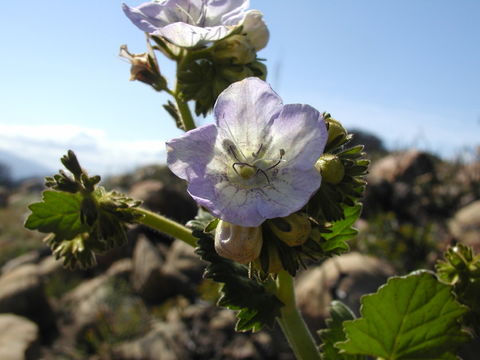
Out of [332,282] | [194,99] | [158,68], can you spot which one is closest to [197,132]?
[194,99]

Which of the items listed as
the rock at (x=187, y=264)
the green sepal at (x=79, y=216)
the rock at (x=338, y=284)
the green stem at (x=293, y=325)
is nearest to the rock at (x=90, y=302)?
the rock at (x=187, y=264)

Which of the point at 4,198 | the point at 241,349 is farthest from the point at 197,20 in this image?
the point at 4,198

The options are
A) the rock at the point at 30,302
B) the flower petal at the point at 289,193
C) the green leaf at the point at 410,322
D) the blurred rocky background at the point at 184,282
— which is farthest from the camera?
the rock at the point at 30,302

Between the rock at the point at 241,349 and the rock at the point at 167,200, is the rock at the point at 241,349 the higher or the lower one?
the higher one

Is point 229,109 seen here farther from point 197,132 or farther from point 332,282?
point 332,282

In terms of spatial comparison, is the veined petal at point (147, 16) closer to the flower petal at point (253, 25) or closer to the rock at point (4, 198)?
the flower petal at point (253, 25)

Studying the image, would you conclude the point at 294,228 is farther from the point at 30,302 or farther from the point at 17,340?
the point at 30,302

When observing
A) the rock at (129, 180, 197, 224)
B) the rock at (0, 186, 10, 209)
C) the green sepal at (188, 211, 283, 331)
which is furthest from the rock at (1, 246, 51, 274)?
the rock at (0, 186, 10, 209)
